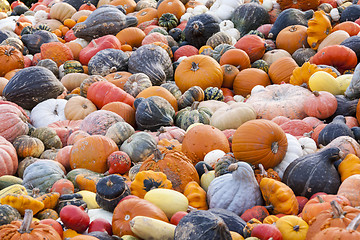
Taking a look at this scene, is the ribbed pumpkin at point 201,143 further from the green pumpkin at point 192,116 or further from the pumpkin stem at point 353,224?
the pumpkin stem at point 353,224

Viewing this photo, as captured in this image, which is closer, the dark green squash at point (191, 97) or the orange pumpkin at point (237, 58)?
the dark green squash at point (191, 97)

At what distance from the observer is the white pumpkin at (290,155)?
460cm

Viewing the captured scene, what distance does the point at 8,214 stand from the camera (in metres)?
3.40

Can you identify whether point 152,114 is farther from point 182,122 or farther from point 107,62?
point 107,62

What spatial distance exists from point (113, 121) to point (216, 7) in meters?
4.63

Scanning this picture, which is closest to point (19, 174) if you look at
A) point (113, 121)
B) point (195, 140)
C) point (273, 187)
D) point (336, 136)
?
point (113, 121)

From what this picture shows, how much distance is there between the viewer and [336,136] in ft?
16.0

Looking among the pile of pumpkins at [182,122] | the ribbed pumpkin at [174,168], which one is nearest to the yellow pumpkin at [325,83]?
the pile of pumpkins at [182,122]

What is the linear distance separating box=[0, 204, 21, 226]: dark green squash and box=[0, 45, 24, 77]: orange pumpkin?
498cm

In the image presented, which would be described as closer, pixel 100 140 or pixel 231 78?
pixel 100 140

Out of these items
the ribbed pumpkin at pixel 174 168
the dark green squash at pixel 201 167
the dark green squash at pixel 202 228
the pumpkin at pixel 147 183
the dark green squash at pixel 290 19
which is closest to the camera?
the dark green squash at pixel 202 228

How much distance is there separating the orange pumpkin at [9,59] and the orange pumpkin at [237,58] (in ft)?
11.6

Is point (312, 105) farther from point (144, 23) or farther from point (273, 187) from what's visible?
point (144, 23)

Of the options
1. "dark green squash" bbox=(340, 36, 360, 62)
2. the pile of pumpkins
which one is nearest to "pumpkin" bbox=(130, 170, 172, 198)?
the pile of pumpkins
